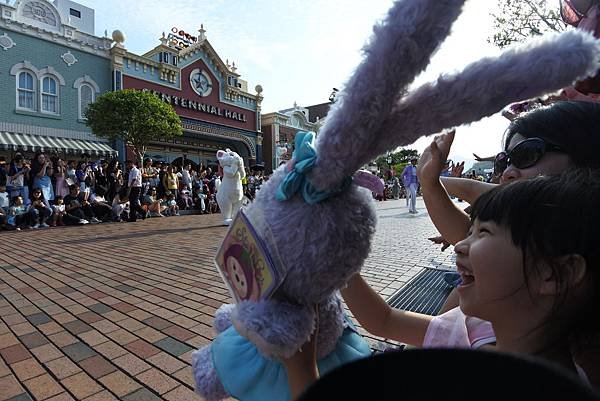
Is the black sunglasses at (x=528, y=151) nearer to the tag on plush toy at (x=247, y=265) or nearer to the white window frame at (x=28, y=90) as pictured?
the tag on plush toy at (x=247, y=265)

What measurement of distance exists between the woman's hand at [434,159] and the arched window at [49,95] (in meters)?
19.9

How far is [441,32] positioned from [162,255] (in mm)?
4936

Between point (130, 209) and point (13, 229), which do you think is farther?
point (130, 209)

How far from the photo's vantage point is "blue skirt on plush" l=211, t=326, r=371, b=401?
92 centimetres

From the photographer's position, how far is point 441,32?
0.67 metres

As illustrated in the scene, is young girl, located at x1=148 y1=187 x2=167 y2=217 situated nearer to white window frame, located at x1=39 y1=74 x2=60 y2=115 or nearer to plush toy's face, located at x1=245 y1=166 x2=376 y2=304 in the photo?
white window frame, located at x1=39 y1=74 x2=60 y2=115

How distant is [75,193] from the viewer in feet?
30.9

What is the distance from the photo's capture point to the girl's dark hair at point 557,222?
75cm

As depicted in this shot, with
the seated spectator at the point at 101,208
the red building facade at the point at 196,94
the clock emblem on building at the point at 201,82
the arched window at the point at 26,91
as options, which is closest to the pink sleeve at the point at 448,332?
the seated spectator at the point at 101,208

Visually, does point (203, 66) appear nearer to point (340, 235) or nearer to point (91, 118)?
point (91, 118)

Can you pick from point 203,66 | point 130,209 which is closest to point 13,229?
point 130,209

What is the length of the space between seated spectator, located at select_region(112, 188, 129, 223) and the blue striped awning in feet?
Answer: 27.9

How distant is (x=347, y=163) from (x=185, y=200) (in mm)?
13357

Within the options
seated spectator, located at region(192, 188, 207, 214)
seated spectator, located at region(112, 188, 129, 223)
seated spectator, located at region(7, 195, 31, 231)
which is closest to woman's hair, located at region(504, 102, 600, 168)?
seated spectator, located at region(7, 195, 31, 231)
